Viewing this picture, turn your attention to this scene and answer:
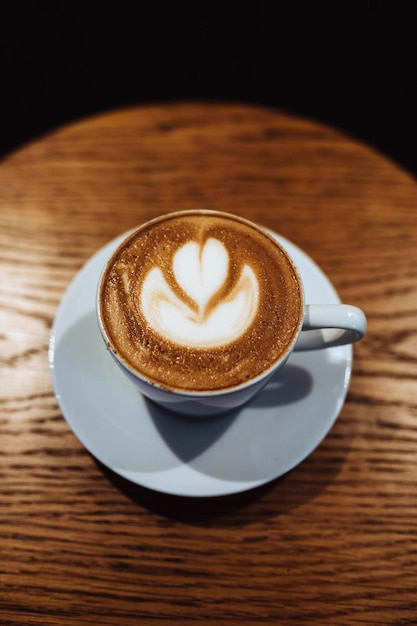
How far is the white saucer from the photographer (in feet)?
2.32

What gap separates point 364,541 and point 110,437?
0.39 metres

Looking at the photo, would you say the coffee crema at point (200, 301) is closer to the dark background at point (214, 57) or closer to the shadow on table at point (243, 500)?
the shadow on table at point (243, 500)

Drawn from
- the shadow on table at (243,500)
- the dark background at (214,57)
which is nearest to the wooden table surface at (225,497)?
the shadow on table at (243,500)

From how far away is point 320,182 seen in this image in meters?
1.04

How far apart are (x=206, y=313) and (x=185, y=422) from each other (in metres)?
0.17

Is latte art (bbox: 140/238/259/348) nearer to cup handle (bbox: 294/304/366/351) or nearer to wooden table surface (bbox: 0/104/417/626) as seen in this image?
cup handle (bbox: 294/304/366/351)

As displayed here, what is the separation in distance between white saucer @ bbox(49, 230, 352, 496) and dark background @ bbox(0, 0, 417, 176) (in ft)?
5.23

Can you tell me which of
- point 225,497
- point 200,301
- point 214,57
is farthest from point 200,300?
point 214,57

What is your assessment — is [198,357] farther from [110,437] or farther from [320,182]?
[320,182]

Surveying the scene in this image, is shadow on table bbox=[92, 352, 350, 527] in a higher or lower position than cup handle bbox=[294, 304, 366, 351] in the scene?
lower

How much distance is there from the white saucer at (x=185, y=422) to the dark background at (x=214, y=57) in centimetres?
159

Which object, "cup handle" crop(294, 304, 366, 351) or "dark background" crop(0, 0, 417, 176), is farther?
"dark background" crop(0, 0, 417, 176)

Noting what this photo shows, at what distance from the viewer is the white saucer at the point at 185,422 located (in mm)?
708

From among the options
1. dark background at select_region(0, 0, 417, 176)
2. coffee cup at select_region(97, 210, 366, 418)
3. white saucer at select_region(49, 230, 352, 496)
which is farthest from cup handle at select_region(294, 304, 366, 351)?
dark background at select_region(0, 0, 417, 176)
